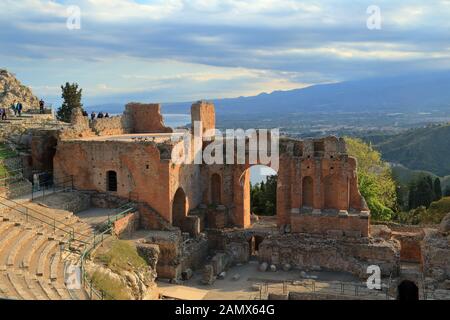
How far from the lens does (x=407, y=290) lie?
1017 inches

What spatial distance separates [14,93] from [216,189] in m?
24.8

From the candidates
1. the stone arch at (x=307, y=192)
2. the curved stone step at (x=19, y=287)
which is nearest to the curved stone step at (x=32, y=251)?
the curved stone step at (x=19, y=287)

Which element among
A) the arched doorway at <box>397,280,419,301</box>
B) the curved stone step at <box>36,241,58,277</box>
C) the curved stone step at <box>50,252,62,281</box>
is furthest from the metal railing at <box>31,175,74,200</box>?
the arched doorway at <box>397,280,419,301</box>

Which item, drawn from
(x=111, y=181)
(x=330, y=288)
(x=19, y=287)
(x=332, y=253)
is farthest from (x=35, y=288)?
(x=332, y=253)

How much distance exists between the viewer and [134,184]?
28891mm

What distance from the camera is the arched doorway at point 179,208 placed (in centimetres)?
3050

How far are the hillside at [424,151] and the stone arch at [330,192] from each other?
2634 inches

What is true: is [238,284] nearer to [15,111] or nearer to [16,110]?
[16,110]

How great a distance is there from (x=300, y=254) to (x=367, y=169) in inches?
688

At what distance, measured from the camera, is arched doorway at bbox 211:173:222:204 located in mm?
33656

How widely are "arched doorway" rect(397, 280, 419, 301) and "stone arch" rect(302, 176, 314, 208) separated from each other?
7.00m

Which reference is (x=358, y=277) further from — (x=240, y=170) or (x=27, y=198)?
→ (x=27, y=198)
